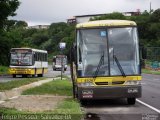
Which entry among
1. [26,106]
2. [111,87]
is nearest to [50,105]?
[26,106]

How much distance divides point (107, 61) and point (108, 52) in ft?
1.20

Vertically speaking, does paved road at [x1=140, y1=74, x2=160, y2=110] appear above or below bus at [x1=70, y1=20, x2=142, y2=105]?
below

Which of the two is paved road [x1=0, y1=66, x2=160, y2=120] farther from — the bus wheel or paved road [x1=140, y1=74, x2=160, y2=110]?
the bus wheel

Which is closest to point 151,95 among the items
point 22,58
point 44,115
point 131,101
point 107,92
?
point 131,101

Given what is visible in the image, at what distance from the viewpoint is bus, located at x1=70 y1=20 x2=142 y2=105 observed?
808 inches

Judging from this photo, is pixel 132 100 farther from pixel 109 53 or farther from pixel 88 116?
pixel 88 116

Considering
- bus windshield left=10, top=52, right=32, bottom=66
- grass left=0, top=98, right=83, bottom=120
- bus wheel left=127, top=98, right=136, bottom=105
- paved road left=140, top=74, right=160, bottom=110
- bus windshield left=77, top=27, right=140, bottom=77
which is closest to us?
A: grass left=0, top=98, right=83, bottom=120

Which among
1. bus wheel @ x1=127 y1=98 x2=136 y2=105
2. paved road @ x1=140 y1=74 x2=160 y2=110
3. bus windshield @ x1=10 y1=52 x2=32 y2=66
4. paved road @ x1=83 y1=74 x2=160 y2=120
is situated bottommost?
paved road @ x1=140 y1=74 x2=160 y2=110

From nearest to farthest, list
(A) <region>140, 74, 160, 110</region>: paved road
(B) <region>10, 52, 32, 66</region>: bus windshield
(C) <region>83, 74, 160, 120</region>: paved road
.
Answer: (C) <region>83, 74, 160, 120</region>: paved road, (A) <region>140, 74, 160, 110</region>: paved road, (B) <region>10, 52, 32, 66</region>: bus windshield

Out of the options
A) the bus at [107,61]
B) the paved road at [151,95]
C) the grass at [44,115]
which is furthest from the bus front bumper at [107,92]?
the grass at [44,115]

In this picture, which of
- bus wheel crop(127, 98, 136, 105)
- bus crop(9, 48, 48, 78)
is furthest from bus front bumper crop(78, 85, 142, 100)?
bus crop(9, 48, 48, 78)

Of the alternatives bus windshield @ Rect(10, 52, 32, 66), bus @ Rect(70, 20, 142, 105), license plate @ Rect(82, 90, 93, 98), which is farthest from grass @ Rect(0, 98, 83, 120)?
bus windshield @ Rect(10, 52, 32, 66)

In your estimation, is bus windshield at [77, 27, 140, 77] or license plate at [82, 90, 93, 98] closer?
license plate at [82, 90, 93, 98]

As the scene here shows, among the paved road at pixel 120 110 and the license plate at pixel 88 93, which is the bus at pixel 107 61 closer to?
the license plate at pixel 88 93
